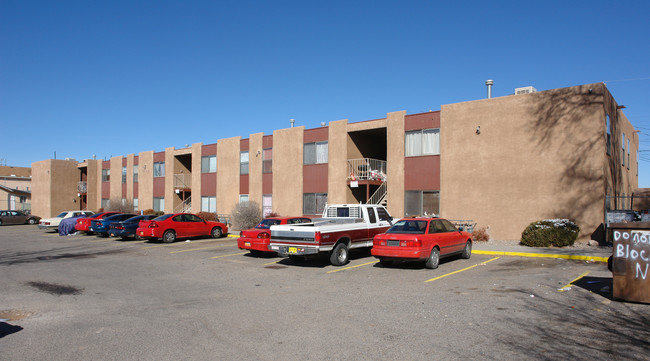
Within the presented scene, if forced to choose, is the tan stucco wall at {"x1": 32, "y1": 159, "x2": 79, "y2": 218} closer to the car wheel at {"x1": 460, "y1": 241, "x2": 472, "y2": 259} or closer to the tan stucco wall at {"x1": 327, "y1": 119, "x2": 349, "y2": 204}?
the tan stucco wall at {"x1": 327, "y1": 119, "x2": 349, "y2": 204}

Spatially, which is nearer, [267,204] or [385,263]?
[385,263]

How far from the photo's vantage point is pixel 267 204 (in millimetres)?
29906

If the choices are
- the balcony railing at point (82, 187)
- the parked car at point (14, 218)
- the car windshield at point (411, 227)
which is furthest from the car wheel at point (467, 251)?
the balcony railing at point (82, 187)

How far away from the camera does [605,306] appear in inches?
311

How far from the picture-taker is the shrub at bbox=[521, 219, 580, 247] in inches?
658

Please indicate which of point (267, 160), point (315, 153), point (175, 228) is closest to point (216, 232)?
point (175, 228)

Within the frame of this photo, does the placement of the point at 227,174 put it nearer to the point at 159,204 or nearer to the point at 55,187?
the point at 159,204

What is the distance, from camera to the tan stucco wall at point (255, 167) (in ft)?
99.6

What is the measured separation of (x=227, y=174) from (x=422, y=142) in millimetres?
15996

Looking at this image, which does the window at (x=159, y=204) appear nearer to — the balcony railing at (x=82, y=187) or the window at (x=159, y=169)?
the window at (x=159, y=169)

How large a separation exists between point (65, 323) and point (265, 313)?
3.25 metres

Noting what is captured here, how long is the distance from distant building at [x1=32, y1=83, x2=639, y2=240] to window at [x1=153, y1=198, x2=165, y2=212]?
653 centimetres

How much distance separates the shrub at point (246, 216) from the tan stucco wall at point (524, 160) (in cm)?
1171

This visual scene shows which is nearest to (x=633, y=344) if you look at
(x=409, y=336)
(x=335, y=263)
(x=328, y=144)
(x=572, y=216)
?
(x=409, y=336)
